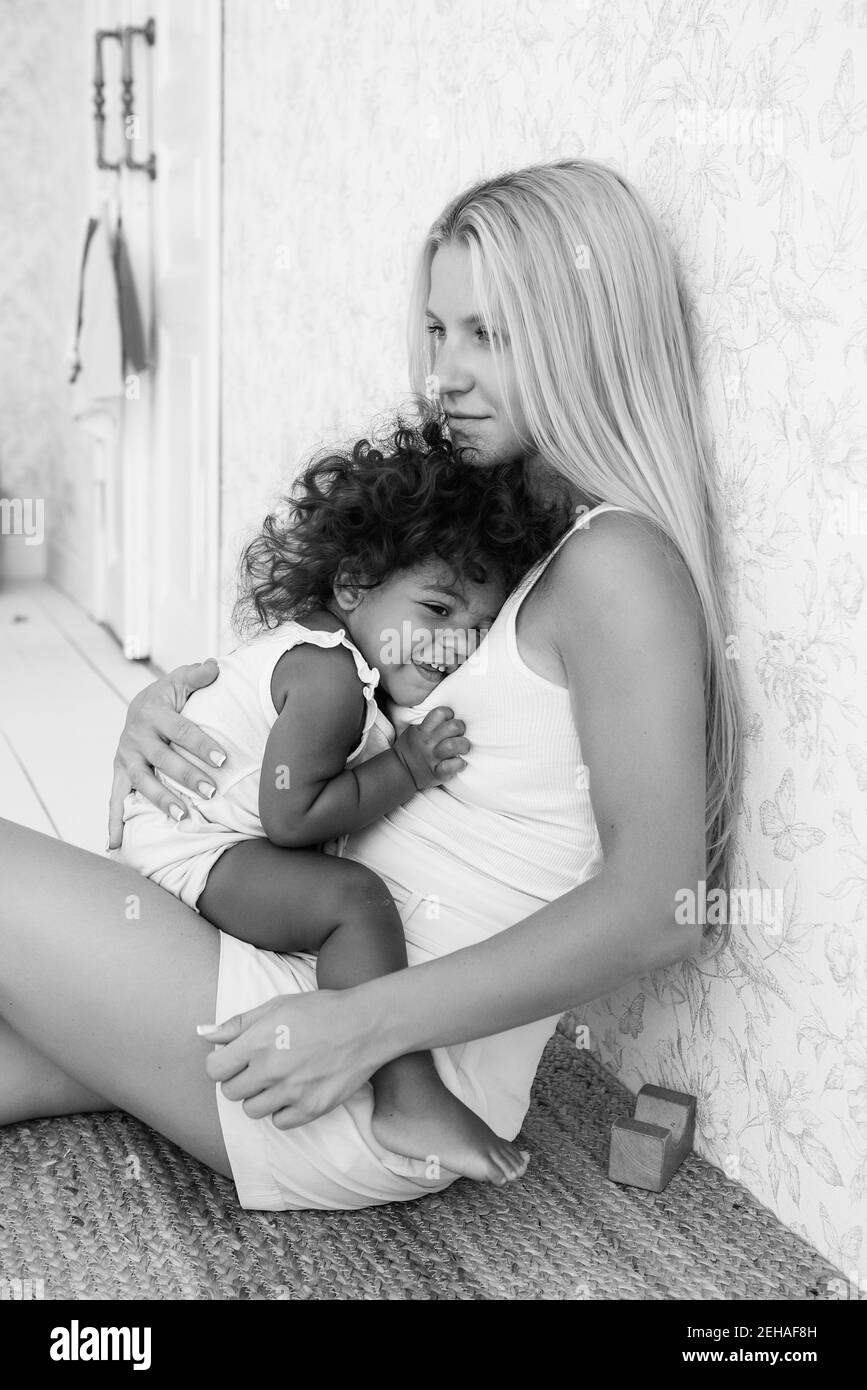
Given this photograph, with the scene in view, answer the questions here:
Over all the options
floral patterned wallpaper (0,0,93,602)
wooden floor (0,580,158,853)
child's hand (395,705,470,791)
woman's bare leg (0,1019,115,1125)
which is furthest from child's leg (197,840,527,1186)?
floral patterned wallpaper (0,0,93,602)

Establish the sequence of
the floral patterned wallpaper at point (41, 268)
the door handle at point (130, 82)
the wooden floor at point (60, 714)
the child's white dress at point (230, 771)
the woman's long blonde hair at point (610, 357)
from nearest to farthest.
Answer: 1. the woman's long blonde hair at point (610, 357)
2. the child's white dress at point (230, 771)
3. the wooden floor at point (60, 714)
4. the door handle at point (130, 82)
5. the floral patterned wallpaper at point (41, 268)

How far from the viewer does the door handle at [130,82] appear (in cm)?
357

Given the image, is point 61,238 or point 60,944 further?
point 61,238

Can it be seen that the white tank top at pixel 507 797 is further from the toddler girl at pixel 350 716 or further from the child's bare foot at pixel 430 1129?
the child's bare foot at pixel 430 1129

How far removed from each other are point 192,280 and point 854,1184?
9.07ft

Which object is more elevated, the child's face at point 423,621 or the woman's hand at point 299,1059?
the child's face at point 423,621

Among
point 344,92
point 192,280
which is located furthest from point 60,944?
point 192,280

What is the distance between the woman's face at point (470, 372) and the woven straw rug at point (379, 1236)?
2.41 feet

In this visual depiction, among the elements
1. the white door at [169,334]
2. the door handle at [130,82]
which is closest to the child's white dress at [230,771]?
the white door at [169,334]

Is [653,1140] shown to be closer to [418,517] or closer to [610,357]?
[418,517]

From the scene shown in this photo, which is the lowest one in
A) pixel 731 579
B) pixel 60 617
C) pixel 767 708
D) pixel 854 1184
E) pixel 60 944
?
pixel 60 617

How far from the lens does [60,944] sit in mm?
1146

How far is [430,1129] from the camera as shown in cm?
112
